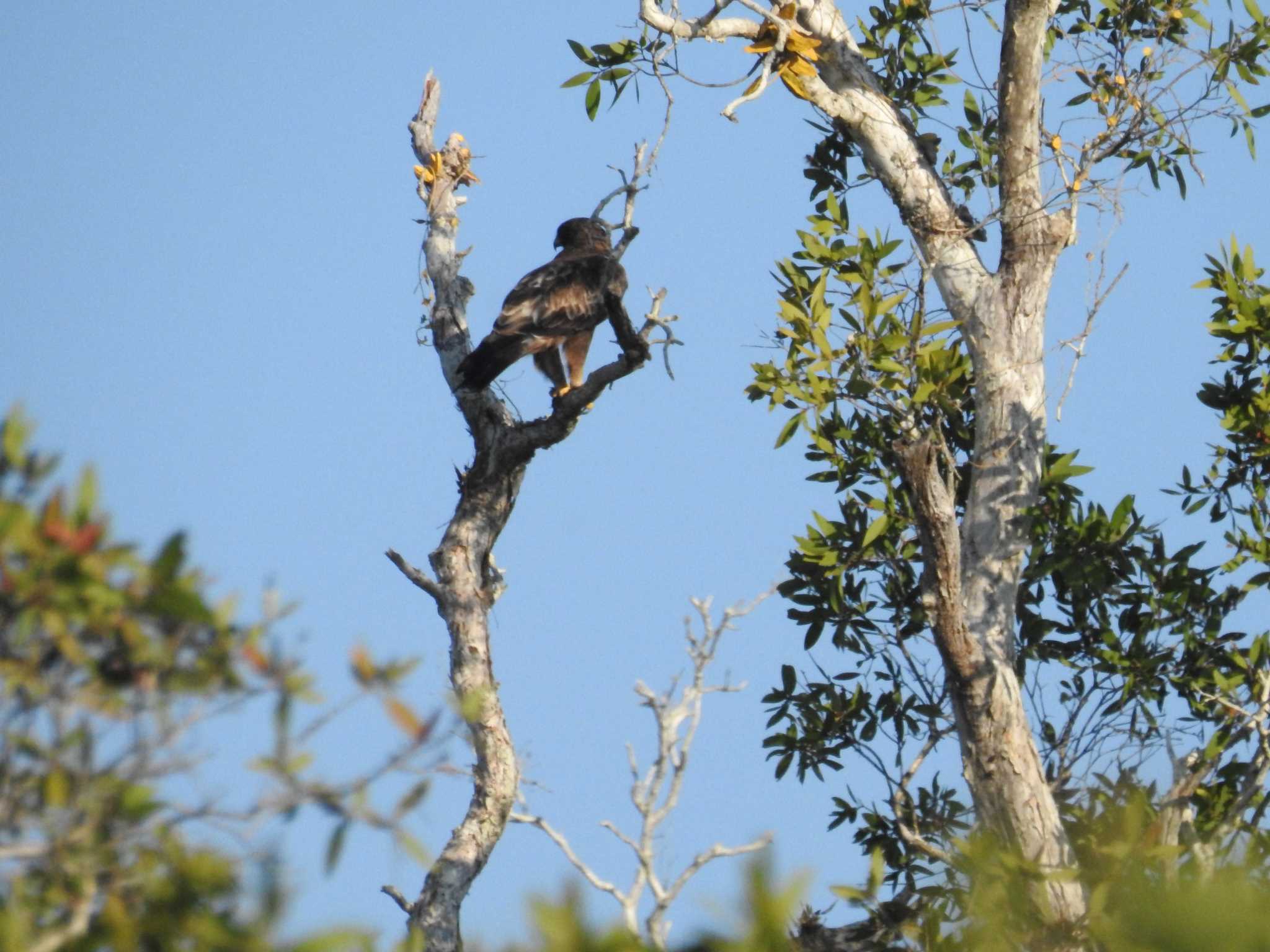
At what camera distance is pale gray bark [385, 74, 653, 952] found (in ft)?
19.0

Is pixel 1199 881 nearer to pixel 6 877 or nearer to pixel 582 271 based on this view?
pixel 6 877

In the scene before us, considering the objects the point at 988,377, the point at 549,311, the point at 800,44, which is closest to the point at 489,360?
the point at 549,311

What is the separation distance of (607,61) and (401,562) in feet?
8.08

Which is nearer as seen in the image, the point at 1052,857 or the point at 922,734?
the point at 1052,857

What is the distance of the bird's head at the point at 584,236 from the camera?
7.63 metres

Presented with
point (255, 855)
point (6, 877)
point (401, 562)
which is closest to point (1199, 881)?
point (255, 855)

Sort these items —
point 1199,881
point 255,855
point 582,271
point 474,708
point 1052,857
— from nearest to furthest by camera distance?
point 1199,881 → point 255,855 → point 474,708 → point 1052,857 → point 582,271

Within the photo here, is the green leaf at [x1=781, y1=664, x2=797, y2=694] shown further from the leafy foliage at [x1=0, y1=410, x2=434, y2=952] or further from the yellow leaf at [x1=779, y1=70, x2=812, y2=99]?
the leafy foliage at [x1=0, y1=410, x2=434, y2=952]

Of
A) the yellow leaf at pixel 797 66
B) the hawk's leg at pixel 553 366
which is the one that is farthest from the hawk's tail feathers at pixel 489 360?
the yellow leaf at pixel 797 66

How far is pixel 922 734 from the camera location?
21.3ft

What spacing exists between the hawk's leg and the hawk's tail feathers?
98 cm

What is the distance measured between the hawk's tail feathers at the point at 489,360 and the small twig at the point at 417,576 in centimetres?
84

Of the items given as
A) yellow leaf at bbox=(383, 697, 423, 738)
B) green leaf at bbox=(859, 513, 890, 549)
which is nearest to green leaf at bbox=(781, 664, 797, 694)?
green leaf at bbox=(859, 513, 890, 549)

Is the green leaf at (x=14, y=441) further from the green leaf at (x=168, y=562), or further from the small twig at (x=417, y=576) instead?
the small twig at (x=417, y=576)
